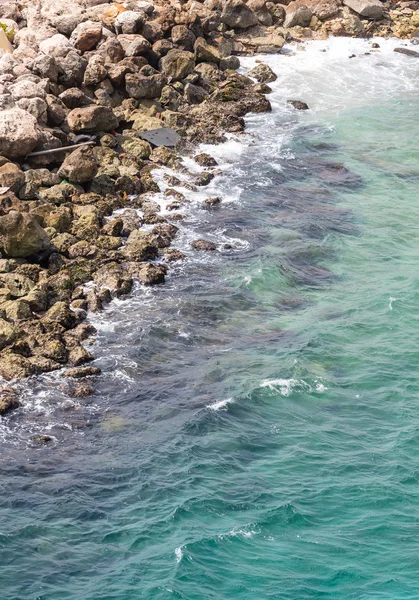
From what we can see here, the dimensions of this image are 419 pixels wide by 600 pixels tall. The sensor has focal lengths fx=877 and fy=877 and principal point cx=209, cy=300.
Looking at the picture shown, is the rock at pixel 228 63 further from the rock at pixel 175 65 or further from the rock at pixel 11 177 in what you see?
the rock at pixel 11 177

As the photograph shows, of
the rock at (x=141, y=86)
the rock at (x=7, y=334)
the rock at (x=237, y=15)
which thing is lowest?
the rock at (x=7, y=334)

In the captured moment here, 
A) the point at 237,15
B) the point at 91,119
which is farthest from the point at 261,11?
the point at 91,119

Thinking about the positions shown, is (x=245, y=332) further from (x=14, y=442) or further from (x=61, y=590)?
(x=61, y=590)

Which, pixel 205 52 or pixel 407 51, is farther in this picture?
pixel 407 51

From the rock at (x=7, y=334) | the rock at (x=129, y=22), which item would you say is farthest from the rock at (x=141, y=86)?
the rock at (x=7, y=334)

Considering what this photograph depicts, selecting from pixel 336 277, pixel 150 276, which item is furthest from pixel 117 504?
pixel 336 277

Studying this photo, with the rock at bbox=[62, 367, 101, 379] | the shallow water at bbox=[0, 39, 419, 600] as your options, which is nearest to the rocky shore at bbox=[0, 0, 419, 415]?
the rock at bbox=[62, 367, 101, 379]

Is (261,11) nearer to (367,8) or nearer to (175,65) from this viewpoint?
(367,8)
